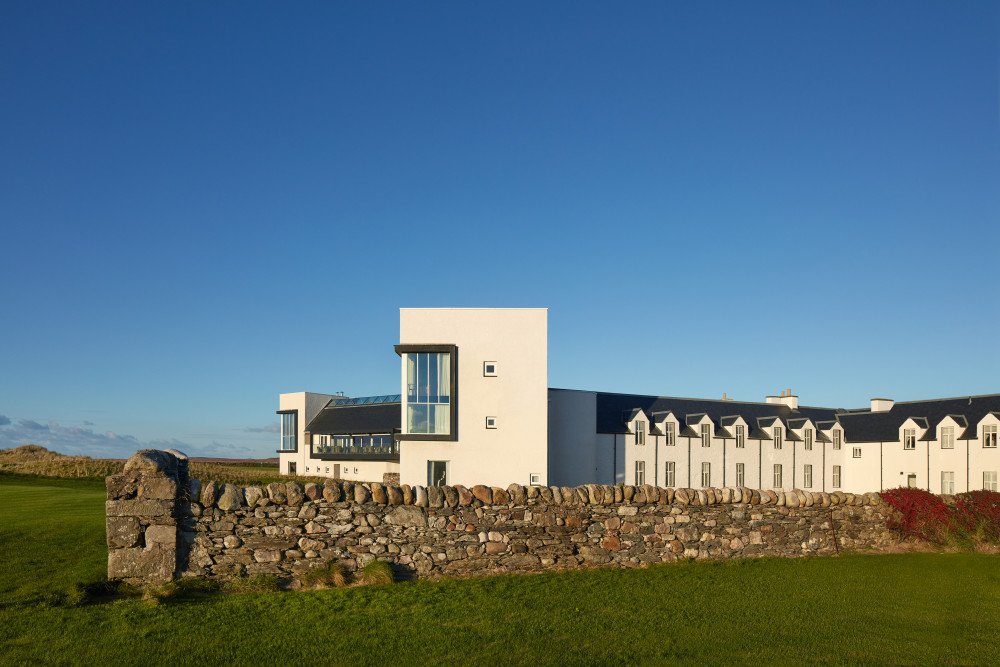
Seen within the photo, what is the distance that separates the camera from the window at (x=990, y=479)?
40.0 m

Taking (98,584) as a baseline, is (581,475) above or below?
below

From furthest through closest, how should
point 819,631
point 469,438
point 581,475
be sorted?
1. point 581,475
2. point 469,438
3. point 819,631

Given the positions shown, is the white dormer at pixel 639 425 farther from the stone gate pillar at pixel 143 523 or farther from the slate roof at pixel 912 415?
the stone gate pillar at pixel 143 523

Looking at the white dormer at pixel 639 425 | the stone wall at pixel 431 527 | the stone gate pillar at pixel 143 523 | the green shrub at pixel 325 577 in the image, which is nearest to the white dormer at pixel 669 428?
the white dormer at pixel 639 425

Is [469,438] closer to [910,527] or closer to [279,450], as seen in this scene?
[910,527]

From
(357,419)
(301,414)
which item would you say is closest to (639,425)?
(357,419)

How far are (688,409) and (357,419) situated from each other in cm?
2629

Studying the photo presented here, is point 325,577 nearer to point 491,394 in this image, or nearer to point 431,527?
point 431,527

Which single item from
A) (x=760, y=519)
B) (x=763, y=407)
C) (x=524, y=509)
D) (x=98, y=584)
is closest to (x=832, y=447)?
(x=763, y=407)

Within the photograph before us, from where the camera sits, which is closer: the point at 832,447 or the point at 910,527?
the point at 910,527

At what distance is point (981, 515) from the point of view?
16.6m

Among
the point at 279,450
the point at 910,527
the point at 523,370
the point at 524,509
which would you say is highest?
the point at 523,370

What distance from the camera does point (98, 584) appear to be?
9.62 m

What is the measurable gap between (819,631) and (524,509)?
5.10m
